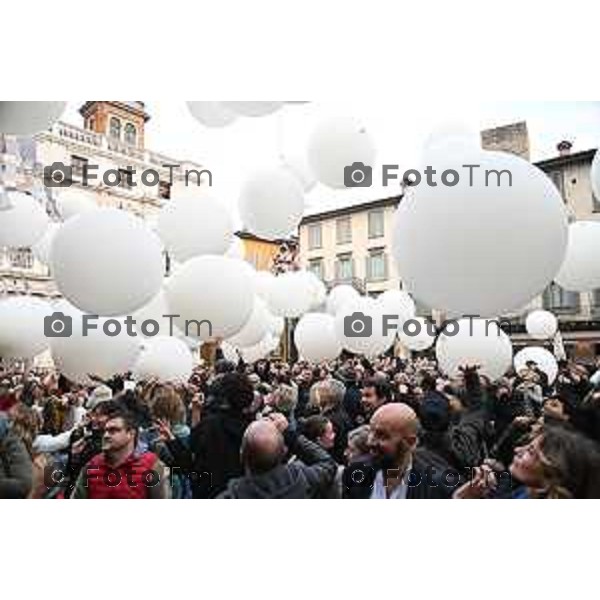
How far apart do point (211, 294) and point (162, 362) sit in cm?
66

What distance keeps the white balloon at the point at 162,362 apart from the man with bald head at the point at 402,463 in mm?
1426

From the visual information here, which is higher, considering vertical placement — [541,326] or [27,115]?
[27,115]

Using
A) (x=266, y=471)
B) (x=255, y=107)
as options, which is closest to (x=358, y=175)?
(x=255, y=107)

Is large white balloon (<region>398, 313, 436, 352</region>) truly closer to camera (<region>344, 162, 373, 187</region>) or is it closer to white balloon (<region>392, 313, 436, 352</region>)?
white balloon (<region>392, 313, 436, 352</region>)

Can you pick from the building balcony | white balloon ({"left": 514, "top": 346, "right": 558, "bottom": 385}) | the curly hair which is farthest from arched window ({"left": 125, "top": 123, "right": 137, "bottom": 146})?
white balloon ({"left": 514, "top": 346, "right": 558, "bottom": 385})

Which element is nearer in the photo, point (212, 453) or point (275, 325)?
point (212, 453)

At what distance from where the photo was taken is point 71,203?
137 inches

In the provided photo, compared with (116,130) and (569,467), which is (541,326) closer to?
(116,130)

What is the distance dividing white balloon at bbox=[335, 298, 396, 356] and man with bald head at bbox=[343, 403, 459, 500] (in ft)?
5.30

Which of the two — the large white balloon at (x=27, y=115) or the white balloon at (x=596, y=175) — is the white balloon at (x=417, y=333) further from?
the large white balloon at (x=27, y=115)

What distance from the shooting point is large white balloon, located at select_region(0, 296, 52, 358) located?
9.98ft
